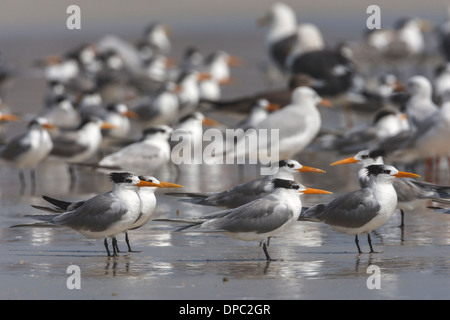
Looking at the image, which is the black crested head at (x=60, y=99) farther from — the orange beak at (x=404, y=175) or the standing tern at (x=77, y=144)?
the orange beak at (x=404, y=175)

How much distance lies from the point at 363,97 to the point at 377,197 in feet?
33.3

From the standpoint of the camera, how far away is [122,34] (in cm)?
4250

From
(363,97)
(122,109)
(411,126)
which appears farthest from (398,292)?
(363,97)

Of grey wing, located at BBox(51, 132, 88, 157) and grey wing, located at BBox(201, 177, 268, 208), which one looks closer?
grey wing, located at BBox(201, 177, 268, 208)

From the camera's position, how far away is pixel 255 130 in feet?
41.7

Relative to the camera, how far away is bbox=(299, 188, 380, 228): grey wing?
8.28 m

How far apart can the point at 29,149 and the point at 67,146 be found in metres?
0.64

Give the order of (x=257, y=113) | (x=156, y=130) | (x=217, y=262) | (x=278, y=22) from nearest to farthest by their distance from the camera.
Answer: (x=217, y=262), (x=156, y=130), (x=257, y=113), (x=278, y=22)

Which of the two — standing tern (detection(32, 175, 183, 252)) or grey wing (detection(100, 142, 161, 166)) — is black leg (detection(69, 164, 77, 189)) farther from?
standing tern (detection(32, 175, 183, 252))

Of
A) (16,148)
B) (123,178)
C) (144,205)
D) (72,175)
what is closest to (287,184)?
(144,205)

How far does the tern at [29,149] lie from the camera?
1270 cm

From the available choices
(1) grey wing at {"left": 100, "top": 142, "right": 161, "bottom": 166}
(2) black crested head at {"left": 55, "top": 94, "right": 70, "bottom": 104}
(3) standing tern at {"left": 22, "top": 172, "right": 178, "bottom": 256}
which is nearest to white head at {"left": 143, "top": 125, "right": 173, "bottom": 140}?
(1) grey wing at {"left": 100, "top": 142, "right": 161, "bottom": 166}

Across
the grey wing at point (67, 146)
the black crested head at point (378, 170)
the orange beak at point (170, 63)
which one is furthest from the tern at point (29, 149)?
the orange beak at point (170, 63)

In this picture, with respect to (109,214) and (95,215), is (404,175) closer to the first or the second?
(109,214)
